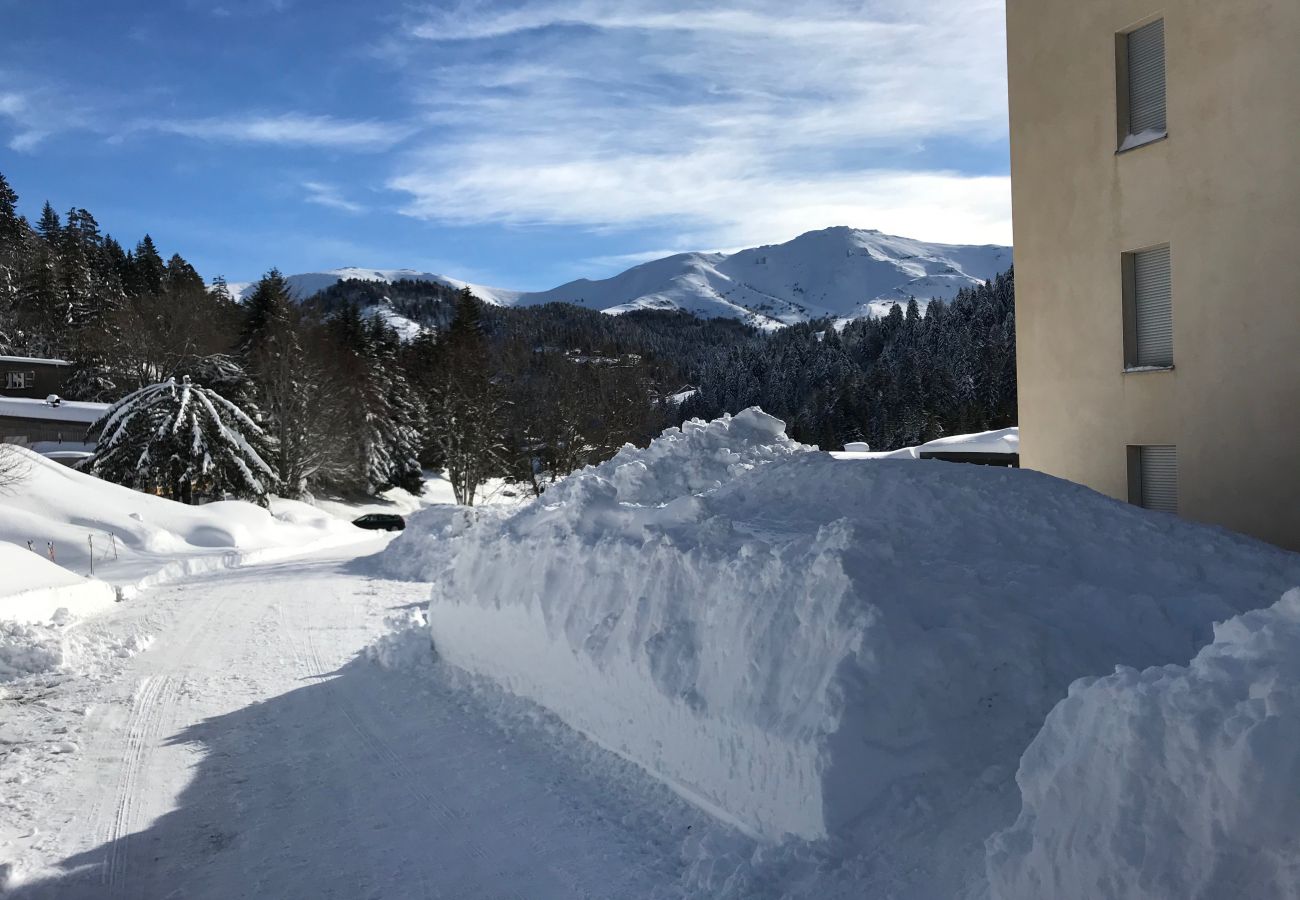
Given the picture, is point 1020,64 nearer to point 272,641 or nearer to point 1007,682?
point 1007,682

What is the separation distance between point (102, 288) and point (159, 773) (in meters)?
72.4

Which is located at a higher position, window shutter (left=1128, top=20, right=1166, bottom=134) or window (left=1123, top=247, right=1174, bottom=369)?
window shutter (left=1128, top=20, right=1166, bottom=134)

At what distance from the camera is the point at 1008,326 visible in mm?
70125

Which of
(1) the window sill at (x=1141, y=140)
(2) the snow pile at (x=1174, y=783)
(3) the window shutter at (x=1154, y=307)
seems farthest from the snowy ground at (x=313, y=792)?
(1) the window sill at (x=1141, y=140)

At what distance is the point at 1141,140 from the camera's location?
36.9 feet

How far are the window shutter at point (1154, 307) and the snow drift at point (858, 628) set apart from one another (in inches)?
134

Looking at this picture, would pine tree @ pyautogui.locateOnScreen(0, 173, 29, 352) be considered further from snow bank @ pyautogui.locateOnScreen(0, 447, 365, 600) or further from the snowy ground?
the snowy ground

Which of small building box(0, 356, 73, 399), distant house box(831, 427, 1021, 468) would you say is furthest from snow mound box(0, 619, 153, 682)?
small building box(0, 356, 73, 399)

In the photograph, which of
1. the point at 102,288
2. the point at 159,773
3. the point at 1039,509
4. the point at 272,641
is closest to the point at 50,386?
the point at 102,288

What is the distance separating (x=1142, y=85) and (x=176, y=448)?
3525cm

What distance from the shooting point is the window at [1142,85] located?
440 inches

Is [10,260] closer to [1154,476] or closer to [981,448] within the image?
[981,448]

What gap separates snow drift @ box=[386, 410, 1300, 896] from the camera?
17.0ft

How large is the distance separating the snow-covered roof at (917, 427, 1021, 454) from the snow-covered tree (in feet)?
88.1
